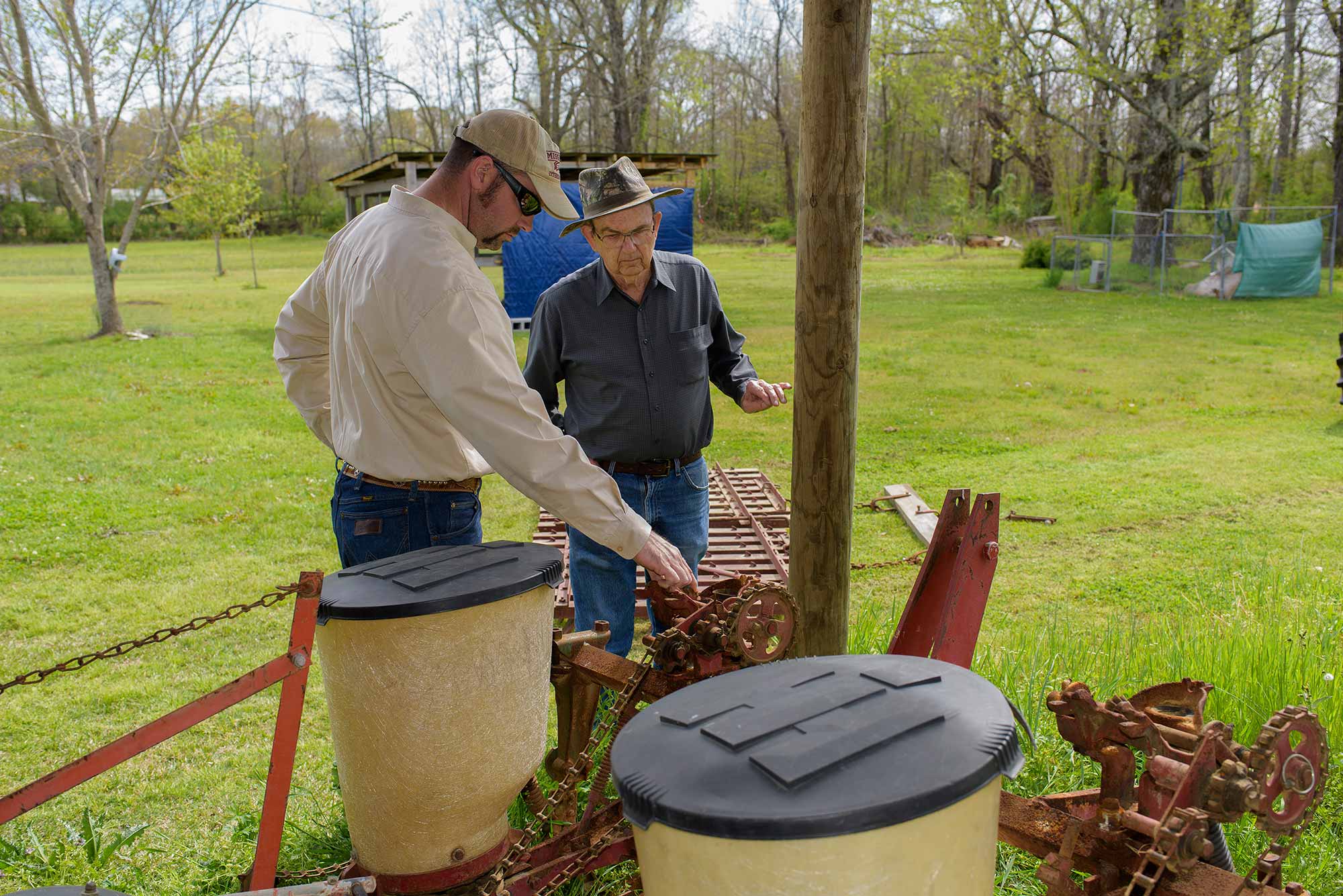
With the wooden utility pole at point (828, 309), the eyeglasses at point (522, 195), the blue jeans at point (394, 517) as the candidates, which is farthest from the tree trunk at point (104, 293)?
the wooden utility pole at point (828, 309)

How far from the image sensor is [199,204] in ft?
108

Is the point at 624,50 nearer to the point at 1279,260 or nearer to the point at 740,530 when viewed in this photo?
the point at 1279,260

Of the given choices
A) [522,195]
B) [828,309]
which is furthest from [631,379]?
[522,195]

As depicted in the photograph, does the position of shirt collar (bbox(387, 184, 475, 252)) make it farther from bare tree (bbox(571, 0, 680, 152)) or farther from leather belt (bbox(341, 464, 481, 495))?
bare tree (bbox(571, 0, 680, 152))

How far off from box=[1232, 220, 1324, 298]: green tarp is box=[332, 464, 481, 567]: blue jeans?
2184 centimetres

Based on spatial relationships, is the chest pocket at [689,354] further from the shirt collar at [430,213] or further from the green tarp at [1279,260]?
the green tarp at [1279,260]

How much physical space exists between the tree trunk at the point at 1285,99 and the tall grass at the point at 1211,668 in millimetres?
20591

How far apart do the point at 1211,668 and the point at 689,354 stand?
2.23 m

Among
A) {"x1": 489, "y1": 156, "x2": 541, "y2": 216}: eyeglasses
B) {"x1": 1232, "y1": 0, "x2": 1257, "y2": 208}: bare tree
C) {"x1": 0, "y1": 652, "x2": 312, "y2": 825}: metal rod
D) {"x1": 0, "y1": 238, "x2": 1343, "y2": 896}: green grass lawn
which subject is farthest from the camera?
{"x1": 1232, "y1": 0, "x2": 1257, "y2": 208}: bare tree

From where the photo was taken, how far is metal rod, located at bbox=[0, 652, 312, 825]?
7.06ft

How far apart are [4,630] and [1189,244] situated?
83.1 feet

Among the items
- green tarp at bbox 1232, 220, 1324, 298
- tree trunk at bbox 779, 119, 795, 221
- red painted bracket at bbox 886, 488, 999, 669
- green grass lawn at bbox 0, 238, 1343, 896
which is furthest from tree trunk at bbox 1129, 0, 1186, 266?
tree trunk at bbox 779, 119, 795, 221

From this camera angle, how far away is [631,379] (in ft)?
12.6

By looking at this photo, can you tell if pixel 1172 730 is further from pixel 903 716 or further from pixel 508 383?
pixel 508 383
